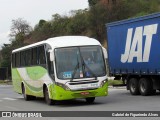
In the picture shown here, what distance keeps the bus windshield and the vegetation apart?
40604mm

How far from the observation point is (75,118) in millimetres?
15953

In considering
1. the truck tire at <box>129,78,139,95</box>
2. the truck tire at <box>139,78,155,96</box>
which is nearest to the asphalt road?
the truck tire at <box>139,78,155,96</box>

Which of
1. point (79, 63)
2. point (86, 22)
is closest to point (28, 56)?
point (79, 63)

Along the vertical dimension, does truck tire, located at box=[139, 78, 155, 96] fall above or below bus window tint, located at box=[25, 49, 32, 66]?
below

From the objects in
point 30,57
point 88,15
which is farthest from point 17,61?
point 88,15

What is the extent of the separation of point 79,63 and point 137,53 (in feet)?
16.9

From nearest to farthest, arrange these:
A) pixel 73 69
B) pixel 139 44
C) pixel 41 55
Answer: pixel 73 69 → pixel 41 55 → pixel 139 44

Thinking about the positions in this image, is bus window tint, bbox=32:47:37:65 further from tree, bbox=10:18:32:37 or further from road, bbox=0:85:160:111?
tree, bbox=10:18:32:37

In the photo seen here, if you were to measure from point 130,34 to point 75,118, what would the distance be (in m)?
10.8

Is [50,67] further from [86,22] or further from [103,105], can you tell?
[86,22]

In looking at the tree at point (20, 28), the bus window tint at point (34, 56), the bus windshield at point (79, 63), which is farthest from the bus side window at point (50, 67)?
the tree at point (20, 28)

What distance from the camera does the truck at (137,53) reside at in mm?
23594

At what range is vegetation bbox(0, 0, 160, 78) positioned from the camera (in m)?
68.3

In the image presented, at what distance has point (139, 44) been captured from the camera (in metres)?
24.9
